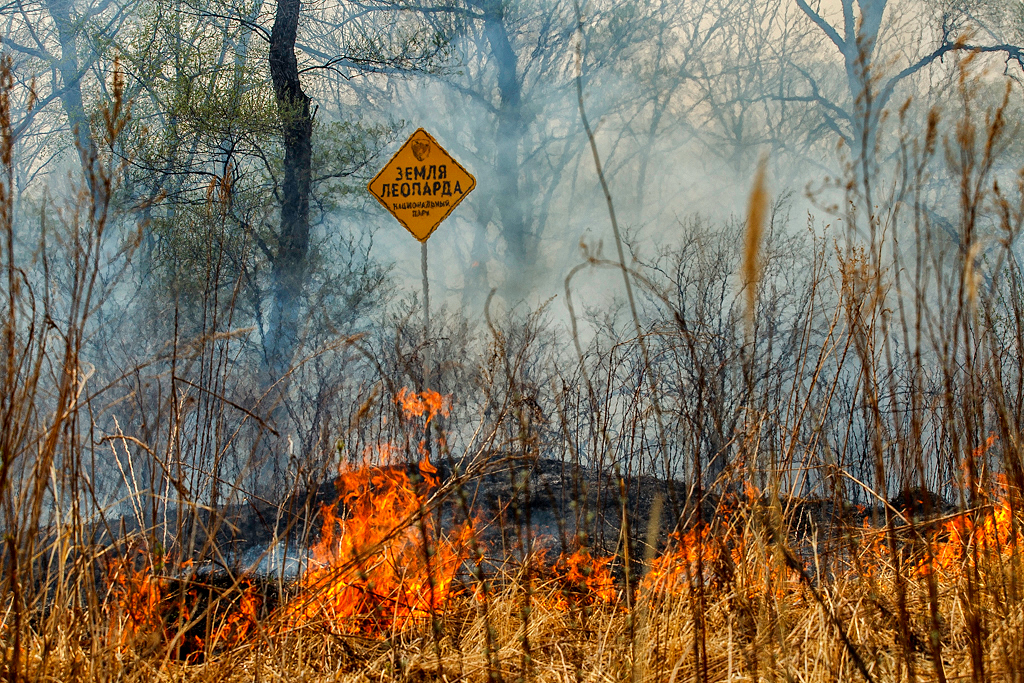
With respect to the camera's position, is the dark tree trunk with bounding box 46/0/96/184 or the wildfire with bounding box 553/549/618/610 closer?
the wildfire with bounding box 553/549/618/610

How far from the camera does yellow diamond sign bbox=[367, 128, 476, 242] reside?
441 centimetres

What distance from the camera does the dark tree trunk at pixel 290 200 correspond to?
7109 mm

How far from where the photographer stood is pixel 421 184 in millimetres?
4422

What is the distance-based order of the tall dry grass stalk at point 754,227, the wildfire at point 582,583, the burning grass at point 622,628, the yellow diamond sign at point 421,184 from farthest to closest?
the yellow diamond sign at point 421,184 < the wildfire at point 582,583 < the burning grass at point 622,628 < the tall dry grass stalk at point 754,227

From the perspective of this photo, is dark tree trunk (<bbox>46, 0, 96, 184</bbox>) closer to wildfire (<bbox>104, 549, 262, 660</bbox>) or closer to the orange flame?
the orange flame

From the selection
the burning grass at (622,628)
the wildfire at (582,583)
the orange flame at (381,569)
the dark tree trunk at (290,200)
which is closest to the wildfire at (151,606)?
the burning grass at (622,628)

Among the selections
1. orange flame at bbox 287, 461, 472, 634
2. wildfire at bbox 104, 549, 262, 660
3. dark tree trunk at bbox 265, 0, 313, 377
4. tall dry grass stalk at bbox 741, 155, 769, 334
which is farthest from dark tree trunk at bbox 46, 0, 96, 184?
tall dry grass stalk at bbox 741, 155, 769, 334

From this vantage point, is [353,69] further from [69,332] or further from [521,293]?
[69,332]

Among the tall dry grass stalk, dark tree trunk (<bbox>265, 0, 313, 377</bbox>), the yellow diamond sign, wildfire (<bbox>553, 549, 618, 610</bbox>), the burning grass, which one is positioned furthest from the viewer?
dark tree trunk (<bbox>265, 0, 313, 377</bbox>)

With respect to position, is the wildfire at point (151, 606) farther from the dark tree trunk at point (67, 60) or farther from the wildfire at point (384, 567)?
the dark tree trunk at point (67, 60)

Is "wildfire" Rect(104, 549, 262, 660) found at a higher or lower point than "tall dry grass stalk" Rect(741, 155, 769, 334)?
lower

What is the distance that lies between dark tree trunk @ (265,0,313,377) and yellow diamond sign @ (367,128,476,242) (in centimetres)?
312

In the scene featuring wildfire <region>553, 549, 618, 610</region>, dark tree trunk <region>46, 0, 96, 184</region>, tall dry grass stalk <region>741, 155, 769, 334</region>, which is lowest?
wildfire <region>553, 549, 618, 610</region>

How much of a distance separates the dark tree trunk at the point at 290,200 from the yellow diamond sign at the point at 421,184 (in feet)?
10.2
